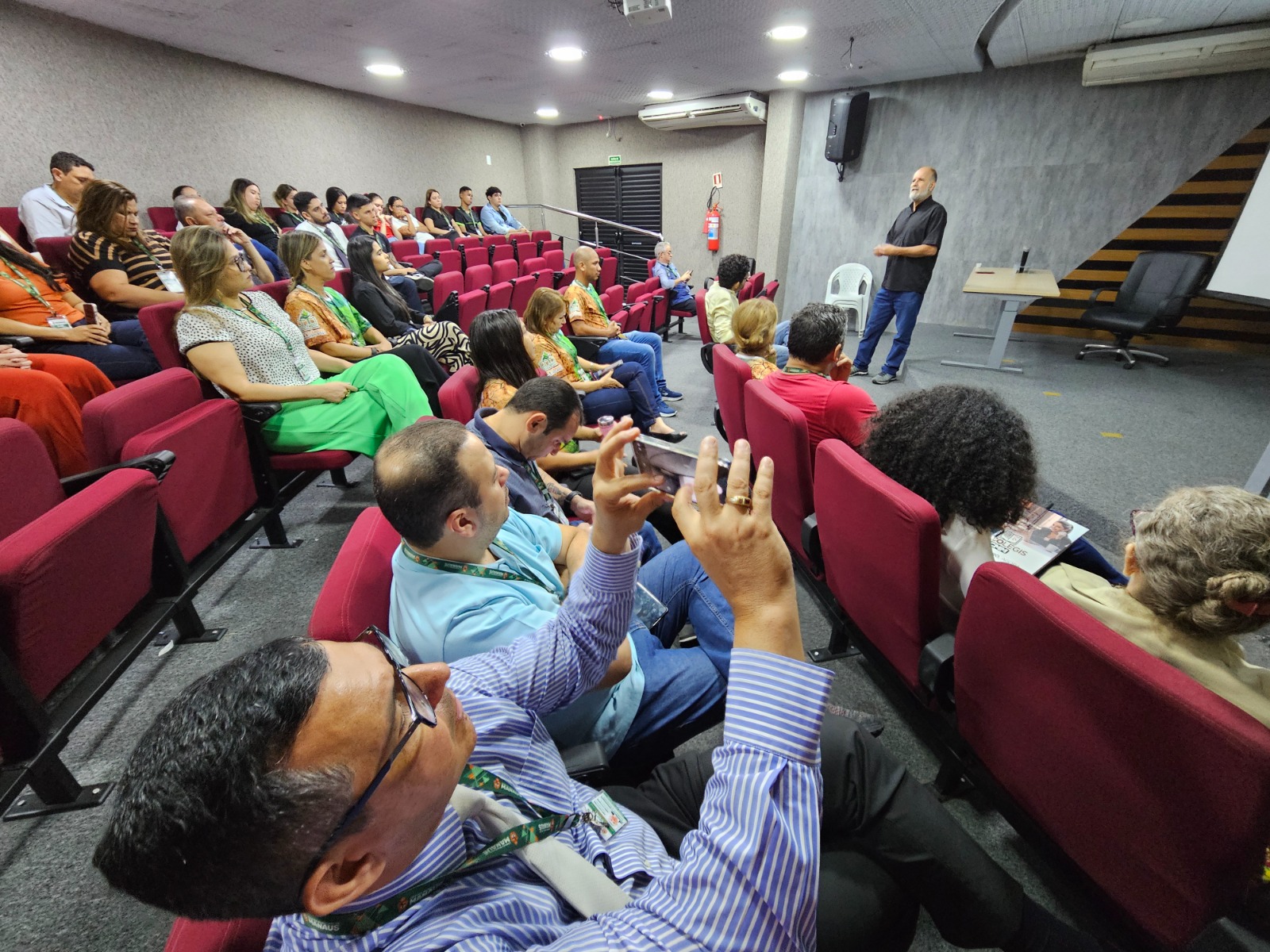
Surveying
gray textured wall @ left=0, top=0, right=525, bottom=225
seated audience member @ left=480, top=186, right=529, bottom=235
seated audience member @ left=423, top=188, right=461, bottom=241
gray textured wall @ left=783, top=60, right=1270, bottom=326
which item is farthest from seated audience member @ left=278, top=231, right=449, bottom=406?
gray textured wall @ left=783, top=60, right=1270, bottom=326

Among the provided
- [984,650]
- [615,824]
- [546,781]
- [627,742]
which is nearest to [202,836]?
[546,781]

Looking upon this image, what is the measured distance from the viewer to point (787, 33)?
14.4 ft

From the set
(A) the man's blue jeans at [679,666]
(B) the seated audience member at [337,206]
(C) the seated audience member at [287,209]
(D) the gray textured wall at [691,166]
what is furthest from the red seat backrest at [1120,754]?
(D) the gray textured wall at [691,166]

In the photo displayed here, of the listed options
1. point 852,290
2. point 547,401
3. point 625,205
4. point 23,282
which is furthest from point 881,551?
point 625,205

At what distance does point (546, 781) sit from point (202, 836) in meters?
0.40

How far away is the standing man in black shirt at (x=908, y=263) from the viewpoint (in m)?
4.09

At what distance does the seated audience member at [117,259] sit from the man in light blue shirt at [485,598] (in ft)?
7.86

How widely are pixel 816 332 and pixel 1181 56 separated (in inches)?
211

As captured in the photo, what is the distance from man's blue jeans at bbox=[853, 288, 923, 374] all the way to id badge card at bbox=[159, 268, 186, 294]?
4604 millimetres

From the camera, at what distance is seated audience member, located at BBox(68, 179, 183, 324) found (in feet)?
7.95

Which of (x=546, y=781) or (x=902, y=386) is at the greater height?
(x=546, y=781)

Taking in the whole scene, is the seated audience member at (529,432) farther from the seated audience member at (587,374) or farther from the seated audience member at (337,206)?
the seated audience member at (337,206)

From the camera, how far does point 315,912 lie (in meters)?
0.46

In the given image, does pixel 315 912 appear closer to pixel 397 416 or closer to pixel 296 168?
pixel 397 416
